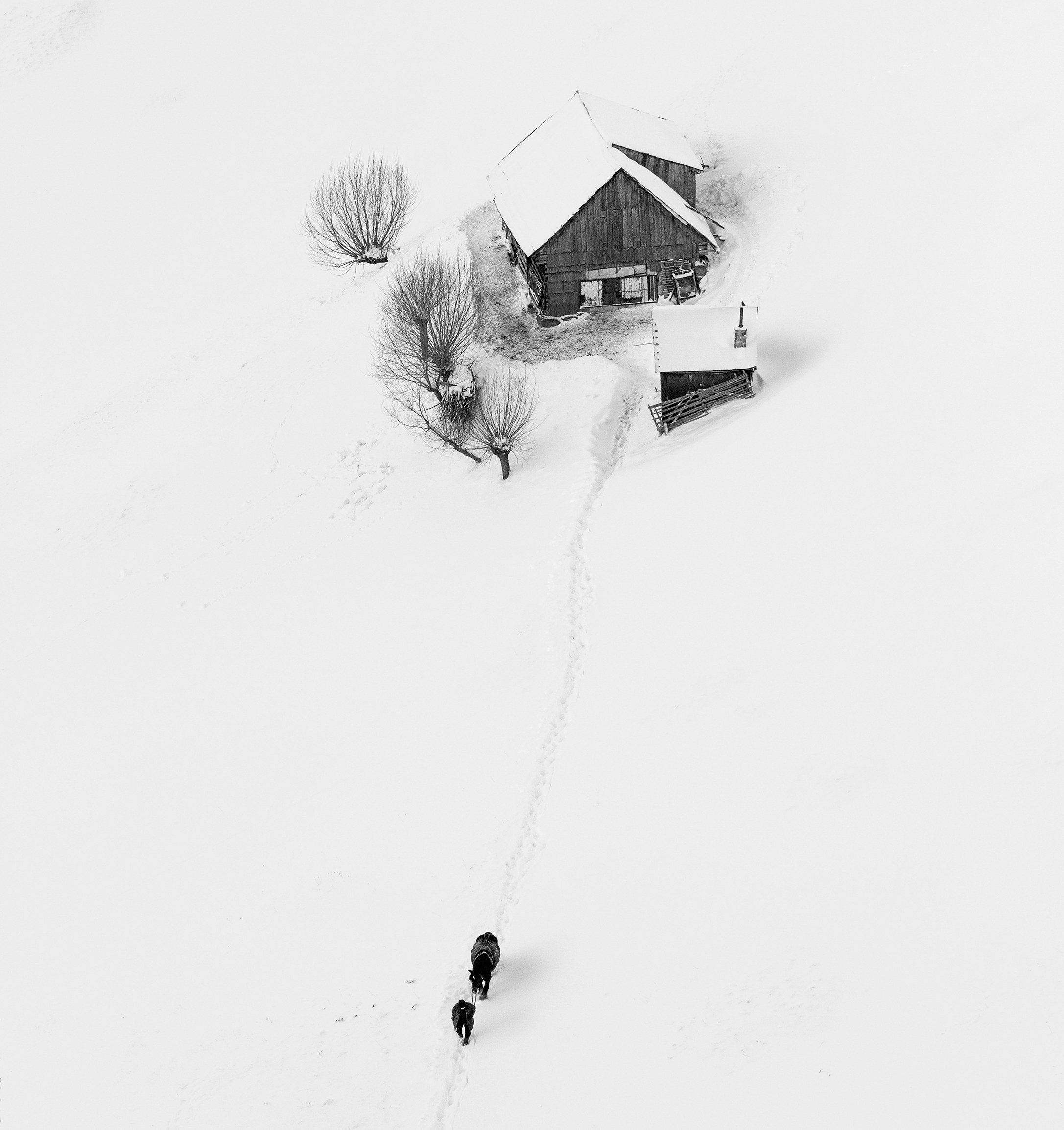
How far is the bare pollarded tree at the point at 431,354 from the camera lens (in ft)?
103

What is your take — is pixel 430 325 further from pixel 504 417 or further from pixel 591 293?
pixel 591 293

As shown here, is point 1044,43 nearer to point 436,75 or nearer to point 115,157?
point 436,75

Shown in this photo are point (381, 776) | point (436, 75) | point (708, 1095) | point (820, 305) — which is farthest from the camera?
point (436, 75)

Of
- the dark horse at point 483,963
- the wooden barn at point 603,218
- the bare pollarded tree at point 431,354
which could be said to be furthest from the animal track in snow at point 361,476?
the dark horse at point 483,963

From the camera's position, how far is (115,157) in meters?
64.1

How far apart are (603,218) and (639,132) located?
599cm

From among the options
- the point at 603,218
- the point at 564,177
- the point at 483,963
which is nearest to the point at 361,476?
the point at 603,218

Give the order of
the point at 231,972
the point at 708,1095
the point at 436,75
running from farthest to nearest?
the point at 436,75
the point at 231,972
the point at 708,1095

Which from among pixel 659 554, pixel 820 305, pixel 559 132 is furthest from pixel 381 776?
pixel 559 132

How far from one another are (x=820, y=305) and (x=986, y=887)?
23461 mm

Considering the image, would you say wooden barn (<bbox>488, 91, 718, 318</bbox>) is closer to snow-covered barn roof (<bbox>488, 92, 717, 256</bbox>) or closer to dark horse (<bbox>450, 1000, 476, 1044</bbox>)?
snow-covered barn roof (<bbox>488, 92, 717, 256</bbox>)

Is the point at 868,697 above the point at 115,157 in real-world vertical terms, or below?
below

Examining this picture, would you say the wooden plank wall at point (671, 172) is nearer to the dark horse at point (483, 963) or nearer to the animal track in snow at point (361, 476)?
the animal track in snow at point (361, 476)

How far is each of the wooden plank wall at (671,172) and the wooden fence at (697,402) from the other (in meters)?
11.9
